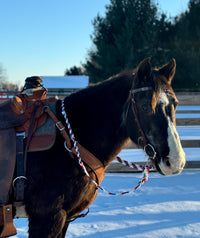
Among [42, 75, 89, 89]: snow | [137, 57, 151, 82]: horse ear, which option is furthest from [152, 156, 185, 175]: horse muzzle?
[42, 75, 89, 89]: snow

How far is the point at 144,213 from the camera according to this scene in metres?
3.36

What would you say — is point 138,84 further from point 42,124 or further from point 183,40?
point 183,40

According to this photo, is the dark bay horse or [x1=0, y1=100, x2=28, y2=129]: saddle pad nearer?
the dark bay horse

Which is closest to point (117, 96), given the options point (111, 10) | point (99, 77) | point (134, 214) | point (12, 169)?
point (12, 169)

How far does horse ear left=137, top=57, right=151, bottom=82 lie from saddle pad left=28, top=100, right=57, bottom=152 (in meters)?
0.72

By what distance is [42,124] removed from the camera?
183cm

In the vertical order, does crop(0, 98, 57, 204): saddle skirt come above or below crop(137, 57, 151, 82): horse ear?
below

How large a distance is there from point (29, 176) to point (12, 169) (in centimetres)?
12

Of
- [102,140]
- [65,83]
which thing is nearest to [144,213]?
[102,140]

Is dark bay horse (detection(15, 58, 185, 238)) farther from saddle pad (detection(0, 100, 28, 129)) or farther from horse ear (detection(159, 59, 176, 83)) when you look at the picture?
saddle pad (detection(0, 100, 28, 129))

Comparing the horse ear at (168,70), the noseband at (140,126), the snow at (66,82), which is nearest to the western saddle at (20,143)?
the noseband at (140,126)

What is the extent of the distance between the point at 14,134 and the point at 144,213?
2.30 meters

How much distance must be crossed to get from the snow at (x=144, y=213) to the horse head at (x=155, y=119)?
5.10 feet

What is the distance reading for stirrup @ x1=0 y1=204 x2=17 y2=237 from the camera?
1.70 m
